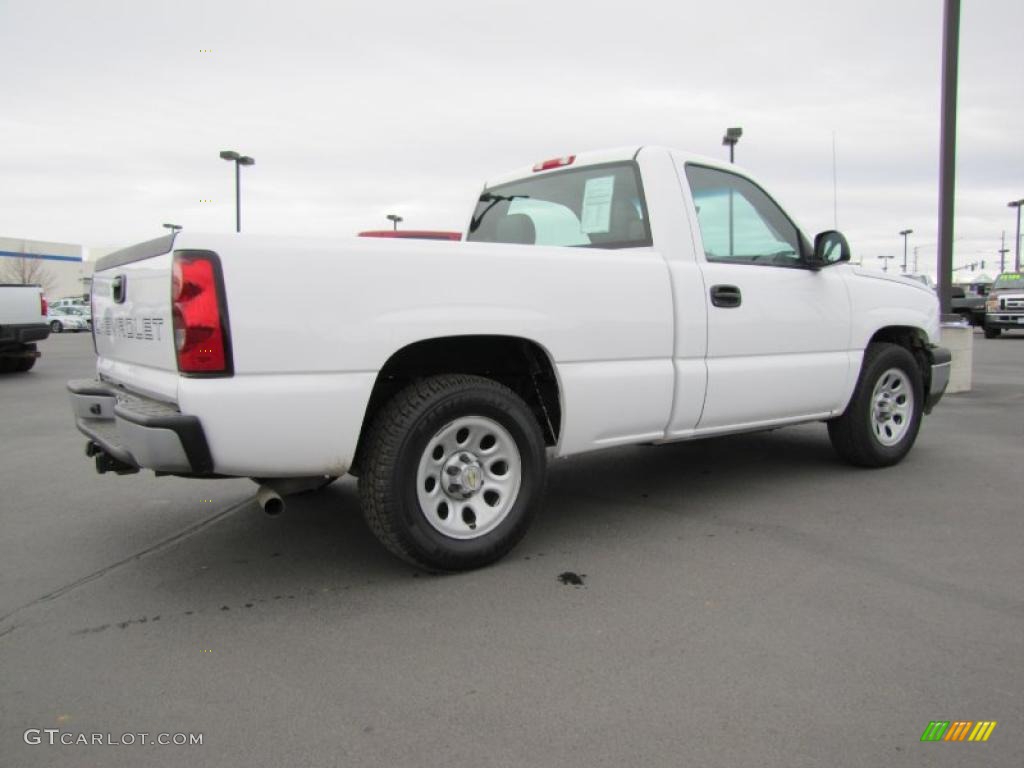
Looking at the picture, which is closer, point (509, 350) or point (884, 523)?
point (509, 350)

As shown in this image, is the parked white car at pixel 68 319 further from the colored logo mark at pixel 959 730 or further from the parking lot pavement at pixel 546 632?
the colored logo mark at pixel 959 730

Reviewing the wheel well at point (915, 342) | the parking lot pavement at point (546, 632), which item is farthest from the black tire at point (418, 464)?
the wheel well at point (915, 342)

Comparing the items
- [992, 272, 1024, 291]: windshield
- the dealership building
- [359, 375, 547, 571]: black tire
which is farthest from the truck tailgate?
the dealership building

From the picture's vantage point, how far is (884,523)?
4.03 meters

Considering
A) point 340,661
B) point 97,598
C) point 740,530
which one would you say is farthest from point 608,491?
point 97,598

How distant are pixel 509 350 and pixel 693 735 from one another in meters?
1.99

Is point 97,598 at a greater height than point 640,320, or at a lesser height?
lesser

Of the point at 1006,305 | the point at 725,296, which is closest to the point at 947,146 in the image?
the point at 725,296

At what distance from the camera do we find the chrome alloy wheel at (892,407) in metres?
5.19

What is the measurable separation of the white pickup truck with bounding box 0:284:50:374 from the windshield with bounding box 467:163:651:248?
33.8 ft

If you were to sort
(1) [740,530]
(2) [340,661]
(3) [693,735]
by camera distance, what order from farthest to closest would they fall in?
(1) [740,530], (2) [340,661], (3) [693,735]

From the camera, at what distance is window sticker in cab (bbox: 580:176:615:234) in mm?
4258

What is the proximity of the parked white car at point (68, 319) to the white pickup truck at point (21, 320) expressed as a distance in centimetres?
3188

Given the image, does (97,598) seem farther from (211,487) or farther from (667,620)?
(667,620)
